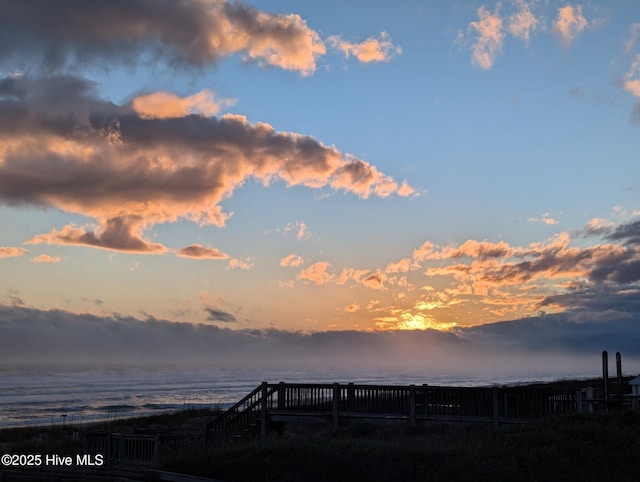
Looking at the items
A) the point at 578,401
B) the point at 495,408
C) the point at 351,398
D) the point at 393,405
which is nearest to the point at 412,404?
the point at 393,405

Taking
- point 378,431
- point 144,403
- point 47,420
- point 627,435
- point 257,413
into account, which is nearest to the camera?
point 627,435

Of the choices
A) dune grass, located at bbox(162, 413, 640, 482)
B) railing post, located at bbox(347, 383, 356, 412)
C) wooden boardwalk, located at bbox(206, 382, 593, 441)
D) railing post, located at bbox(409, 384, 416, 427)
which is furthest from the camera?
railing post, located at bbox(347, 383, 356, 412)

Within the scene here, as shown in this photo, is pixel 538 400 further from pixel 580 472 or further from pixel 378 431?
pixel 580 472

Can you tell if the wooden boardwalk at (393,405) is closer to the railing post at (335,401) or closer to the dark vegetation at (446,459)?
the railing post at (335,401)

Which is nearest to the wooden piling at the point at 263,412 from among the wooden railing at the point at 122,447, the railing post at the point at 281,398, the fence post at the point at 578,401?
the railing post at the point at 281,398

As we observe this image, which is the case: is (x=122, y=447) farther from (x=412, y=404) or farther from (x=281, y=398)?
(x=412, y=404)

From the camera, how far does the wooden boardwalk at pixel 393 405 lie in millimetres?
24469

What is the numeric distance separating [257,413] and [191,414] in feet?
63.9

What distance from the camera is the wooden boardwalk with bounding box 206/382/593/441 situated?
24.5 m

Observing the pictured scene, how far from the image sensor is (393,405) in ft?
84.4

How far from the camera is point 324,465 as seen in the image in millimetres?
15219

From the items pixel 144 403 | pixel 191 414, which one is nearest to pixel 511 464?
pixel 191 414

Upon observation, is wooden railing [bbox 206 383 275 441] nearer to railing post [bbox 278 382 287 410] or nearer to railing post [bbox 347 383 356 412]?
railing post [bbox 278 382 287 410]

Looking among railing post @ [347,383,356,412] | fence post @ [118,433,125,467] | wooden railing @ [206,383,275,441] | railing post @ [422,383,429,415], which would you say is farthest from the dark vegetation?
wooden railing @ [206,383,275,441]
